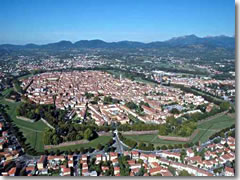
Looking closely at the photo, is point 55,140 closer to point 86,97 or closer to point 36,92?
point 86,97

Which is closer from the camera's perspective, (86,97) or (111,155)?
(111,155)

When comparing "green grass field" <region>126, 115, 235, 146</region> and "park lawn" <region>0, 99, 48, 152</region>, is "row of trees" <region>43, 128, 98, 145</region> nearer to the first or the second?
"park lawn" <region>0, 99, 48, 152</region>

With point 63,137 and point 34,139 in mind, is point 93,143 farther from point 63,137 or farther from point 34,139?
point 34,139

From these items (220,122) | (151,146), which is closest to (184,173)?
(151,146)

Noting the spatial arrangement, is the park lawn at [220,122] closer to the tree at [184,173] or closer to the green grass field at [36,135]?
the green grass field at [36,135]

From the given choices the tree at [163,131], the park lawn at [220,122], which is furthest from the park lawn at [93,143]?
the park lawn at [220,122]

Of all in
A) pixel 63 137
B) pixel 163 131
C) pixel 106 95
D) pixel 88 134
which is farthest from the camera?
pixel 106 95

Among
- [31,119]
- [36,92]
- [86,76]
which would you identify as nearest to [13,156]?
[31,119]
